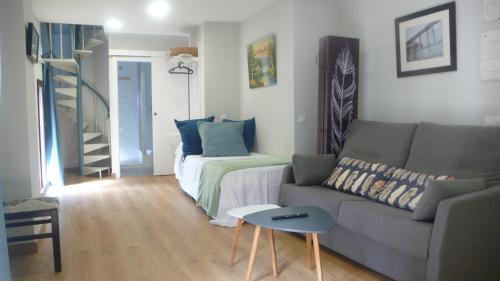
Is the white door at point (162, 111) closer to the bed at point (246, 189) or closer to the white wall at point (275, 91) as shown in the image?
the white wall at point (275, 91)

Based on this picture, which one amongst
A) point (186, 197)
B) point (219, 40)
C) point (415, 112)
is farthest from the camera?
point (219, 40)

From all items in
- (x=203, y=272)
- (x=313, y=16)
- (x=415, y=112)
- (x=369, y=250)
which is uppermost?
(x=313, y=16)

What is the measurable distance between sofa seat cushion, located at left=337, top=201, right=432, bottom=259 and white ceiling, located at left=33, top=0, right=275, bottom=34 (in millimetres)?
2861

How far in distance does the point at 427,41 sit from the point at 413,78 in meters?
0.33

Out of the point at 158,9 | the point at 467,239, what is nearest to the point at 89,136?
the point at 158,9

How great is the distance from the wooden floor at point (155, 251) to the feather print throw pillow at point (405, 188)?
1.69ft

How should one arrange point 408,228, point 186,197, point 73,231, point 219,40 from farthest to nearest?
point 219,40
point 186,197
point 73,231
point 408,228

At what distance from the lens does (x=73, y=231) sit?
3686 mm

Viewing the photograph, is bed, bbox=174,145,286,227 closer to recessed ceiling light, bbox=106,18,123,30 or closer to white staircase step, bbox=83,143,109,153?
recessed ceiling light, bbox=106,18,123,30

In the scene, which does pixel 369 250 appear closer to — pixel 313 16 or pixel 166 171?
pixel 313 16

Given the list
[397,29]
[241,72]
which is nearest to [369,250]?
[397,29]

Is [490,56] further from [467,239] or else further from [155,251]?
[155,251]

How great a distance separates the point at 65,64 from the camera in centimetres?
593

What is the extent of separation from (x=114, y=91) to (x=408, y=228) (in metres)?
5.33
